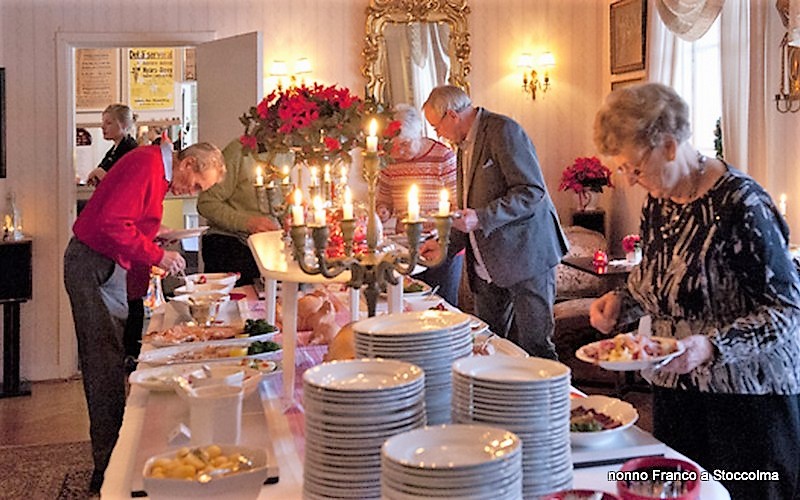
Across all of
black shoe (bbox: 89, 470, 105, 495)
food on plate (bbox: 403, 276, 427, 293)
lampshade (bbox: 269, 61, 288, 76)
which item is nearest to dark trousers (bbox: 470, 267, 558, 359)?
food on plate (bbox: 403, 276, 427, 293)

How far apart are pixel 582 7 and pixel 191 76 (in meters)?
4.50

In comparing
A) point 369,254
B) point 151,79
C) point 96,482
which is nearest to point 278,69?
point 96,482

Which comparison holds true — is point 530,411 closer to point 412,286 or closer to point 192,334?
point 192,334

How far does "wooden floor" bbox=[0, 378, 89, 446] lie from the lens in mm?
4949

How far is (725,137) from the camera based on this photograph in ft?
16.7

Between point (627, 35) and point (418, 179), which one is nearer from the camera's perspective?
point (418, 179)

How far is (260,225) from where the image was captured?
4.64 m

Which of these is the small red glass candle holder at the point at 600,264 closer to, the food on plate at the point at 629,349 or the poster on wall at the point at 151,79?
the food on plate at the point at 629,349

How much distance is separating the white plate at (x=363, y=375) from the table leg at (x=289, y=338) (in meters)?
0.80

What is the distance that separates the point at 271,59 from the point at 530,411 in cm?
534

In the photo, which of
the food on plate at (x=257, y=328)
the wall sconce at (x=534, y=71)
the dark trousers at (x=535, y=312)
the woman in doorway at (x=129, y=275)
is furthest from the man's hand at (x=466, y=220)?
the wall sconce at (x=534, y=71)

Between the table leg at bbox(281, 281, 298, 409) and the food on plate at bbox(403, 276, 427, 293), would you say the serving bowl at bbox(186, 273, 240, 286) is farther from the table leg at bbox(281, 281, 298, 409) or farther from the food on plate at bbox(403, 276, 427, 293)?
the table leg at bbox(281, 281, 298, 409)

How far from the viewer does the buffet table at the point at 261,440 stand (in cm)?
167

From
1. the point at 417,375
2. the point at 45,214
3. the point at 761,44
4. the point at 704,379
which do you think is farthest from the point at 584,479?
the point at 45,214
